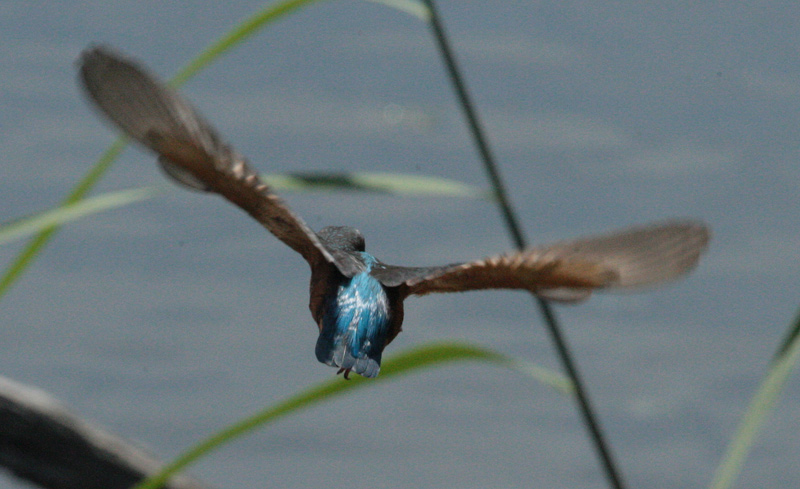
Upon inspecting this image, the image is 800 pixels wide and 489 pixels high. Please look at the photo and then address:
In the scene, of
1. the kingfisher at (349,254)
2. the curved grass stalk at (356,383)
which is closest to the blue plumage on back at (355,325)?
the kingfisher at (349,254)

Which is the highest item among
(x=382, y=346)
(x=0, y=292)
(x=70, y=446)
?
(x=70, y=446)

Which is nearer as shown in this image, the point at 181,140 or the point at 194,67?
the point at 181,140

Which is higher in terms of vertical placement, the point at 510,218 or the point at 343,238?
the point at 510,218

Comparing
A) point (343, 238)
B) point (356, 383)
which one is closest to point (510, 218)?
point (356, 383)

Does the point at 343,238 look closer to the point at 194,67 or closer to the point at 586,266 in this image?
the point at 586,266

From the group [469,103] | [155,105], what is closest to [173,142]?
[155,105]

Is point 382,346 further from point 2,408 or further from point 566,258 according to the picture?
point 2,408

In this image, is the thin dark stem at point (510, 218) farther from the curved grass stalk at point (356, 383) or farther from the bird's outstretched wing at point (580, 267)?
the bird's outstretched wing at point (580, 267)
